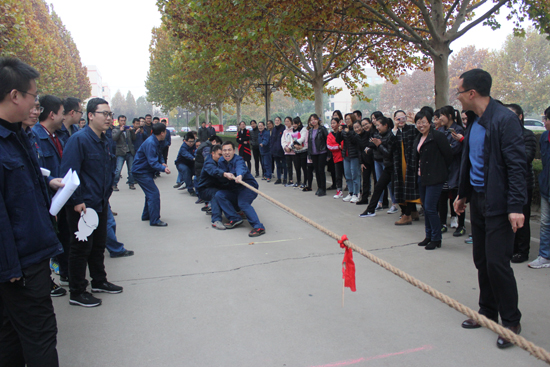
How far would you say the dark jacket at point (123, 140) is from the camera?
11233 mm

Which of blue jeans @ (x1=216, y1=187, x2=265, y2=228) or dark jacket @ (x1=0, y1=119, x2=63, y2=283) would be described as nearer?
dark jacket @ (x1=0, y1=119, x2=63, y2=283)

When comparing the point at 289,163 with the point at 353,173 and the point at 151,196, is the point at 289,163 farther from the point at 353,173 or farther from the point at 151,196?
the point at 151,196

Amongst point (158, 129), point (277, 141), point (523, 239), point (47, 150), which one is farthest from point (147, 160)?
point (523, 239)

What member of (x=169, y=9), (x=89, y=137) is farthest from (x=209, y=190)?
(x=169, y=9)

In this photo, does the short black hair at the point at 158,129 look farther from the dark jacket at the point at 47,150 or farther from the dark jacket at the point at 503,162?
the dark jacket at the point at 503,162

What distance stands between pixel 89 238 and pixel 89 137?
39.4 inches

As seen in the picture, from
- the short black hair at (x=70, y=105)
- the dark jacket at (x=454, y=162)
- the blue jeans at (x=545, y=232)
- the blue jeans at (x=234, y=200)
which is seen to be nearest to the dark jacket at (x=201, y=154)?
the blue jeans at (x=234, y=200)

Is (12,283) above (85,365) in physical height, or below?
above

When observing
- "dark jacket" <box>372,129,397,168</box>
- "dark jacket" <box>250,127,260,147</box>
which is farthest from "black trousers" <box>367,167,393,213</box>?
"dark jacket" <box>250,127,260,147</box>

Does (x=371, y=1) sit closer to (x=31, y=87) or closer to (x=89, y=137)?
(x=89, y=137)

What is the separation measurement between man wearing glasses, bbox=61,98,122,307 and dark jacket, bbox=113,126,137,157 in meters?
7.52

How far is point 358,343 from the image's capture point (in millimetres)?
3105

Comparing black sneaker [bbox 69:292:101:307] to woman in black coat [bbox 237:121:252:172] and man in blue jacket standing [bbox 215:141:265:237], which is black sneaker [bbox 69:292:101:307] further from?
woman in black coat [bbox 237:121:252:172]

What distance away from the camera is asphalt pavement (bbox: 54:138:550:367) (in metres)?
2.97
